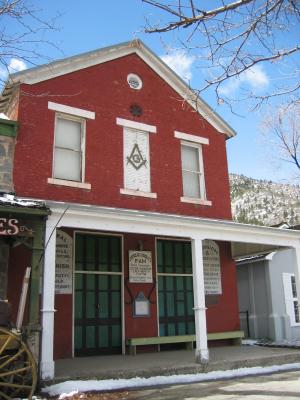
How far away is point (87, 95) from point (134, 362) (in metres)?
6.79

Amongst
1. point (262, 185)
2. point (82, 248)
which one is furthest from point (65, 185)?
point (262, 185)

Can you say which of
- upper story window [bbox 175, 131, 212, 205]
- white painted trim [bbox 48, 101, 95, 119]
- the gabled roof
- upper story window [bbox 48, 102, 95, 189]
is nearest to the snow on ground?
upper story window [bbox 48, 102, 95, 189]

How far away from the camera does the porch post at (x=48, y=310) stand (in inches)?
299

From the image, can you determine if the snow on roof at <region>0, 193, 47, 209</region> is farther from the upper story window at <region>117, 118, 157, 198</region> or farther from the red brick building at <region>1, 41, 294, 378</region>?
the upper story window at <region>117, 118, 157, 198</region>

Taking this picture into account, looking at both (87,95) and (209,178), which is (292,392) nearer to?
(209,178)

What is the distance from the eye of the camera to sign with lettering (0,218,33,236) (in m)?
7.56

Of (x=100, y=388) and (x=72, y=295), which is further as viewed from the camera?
(x=72, y=295)

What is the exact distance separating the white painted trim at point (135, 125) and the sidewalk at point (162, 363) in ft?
19.5

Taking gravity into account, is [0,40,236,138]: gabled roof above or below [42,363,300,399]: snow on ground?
above

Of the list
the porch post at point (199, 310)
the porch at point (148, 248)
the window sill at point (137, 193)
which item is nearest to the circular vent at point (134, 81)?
the window sill at point (137, 193)

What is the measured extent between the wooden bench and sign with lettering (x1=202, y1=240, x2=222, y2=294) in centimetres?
122

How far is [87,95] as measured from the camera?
12.3 metres

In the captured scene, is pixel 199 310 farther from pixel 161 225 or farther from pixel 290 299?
pixel 290 299

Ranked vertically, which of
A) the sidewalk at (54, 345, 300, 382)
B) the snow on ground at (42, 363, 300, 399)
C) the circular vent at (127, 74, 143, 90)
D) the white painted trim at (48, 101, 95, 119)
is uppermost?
the circular vent at (127, 74, 143, 90)
